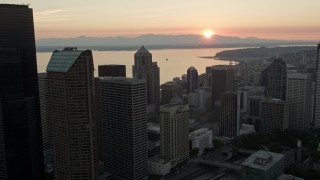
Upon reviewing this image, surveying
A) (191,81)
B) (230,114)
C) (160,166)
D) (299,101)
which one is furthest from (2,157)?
(191,81)

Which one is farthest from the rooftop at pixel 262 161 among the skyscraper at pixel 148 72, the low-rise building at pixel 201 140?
the skyscraper at pixel 148 72

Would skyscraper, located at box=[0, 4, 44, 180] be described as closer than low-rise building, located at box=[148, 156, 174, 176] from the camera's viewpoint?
Yes

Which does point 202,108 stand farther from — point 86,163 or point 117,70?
point 86,163

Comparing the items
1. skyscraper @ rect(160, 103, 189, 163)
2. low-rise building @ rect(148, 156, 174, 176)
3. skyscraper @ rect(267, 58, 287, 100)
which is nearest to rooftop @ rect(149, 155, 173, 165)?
low-rise building @ rect(148, 156, 174, 176)

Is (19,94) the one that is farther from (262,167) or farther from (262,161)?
(262,161)

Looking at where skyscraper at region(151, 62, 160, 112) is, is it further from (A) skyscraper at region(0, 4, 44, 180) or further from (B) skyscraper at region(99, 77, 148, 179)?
(A) skyscraper at region(0, 4, 44, 180)

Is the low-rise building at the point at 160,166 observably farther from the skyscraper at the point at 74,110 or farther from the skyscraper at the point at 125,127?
the skyscraper at the point at 74,110
